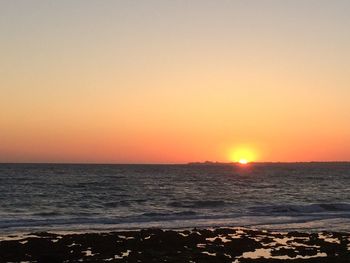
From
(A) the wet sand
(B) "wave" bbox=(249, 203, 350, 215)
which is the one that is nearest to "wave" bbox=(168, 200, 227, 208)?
(B) "wave" bbox=(249, 203, 350, 215)

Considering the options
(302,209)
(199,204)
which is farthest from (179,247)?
(199,204)

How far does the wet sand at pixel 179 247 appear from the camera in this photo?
22.3m

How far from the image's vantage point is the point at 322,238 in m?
28.7

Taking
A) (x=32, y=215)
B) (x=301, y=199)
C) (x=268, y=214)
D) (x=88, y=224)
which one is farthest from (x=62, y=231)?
(x=301, y=199)

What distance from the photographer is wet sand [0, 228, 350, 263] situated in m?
22.3

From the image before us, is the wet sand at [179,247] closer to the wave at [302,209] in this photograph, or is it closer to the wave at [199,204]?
the wave at [302,209]

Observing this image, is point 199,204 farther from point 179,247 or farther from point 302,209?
point 179,247

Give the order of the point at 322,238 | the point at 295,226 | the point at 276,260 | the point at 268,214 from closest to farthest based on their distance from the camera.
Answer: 1. the point at 276,260
2. the point at 322,238
3. the point at 295,226
4. the point at 268,214

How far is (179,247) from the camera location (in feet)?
82.4

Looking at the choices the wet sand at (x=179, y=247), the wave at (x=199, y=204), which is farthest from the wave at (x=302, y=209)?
the wet sand at (x=179, y=247)

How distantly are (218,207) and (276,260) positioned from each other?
100ft

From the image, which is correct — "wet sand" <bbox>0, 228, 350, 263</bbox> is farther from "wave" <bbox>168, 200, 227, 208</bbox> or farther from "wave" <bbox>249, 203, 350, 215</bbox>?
"wave" <bbox>168, 200, 227, 208</bbox>

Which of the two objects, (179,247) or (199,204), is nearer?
(179,247)

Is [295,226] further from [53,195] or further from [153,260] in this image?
[53,195]
